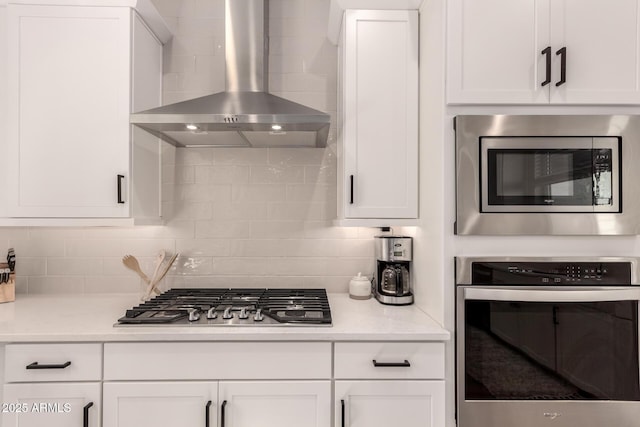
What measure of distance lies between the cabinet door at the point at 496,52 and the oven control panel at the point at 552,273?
0.66 meters

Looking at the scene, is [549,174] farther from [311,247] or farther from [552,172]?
[311,247]

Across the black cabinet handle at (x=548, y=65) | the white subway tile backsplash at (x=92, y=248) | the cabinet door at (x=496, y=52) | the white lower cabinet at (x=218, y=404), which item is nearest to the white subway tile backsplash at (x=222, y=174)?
the white subway tile backsplash at (x=92, y=248)

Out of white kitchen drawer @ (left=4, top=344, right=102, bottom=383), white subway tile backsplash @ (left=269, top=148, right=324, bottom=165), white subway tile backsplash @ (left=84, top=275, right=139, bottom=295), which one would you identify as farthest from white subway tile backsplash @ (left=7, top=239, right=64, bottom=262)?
white subway tile backsplash @ (left=269, top=148, right=324, bottom=165)

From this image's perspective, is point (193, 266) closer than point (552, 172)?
No

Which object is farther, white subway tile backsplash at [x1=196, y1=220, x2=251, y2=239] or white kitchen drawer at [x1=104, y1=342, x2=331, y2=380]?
white subway tile backsplash at [x1=196, y1=220, x2=251, y2=239]

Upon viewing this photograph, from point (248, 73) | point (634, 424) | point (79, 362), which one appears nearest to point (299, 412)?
point (79, 362)

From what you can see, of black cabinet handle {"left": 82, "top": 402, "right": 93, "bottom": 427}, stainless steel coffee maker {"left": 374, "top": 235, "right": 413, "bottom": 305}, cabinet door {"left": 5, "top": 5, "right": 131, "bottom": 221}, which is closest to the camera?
black cabinet handle {"left": 82, "top": 402, "right": 93, "bottom": 427}

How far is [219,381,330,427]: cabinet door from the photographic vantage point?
143cm

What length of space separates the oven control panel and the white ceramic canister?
667mm

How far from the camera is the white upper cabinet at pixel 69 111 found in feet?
5.56

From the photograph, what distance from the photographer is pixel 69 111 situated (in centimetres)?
171

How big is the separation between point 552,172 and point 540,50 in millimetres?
488

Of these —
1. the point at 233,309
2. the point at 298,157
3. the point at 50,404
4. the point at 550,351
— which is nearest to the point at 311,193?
the point at 298,157

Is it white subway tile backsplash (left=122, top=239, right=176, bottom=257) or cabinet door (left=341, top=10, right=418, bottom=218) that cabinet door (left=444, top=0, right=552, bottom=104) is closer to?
cabinet door (left=341, top=10, right=418, bottom=218)
